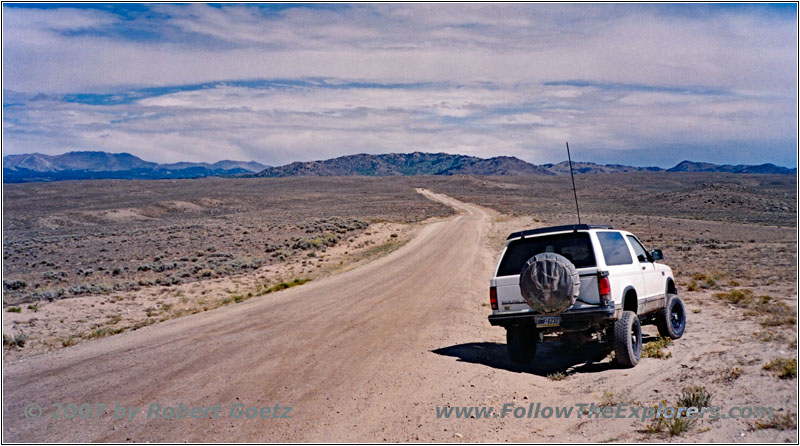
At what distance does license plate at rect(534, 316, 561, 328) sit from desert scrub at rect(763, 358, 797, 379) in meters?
2.62

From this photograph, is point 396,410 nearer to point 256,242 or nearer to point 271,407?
point 271,407

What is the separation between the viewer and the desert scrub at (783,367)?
707 cm

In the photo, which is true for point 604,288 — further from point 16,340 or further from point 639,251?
point 16,340

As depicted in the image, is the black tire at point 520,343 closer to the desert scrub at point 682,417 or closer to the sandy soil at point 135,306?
the desert scrub at point 682,417

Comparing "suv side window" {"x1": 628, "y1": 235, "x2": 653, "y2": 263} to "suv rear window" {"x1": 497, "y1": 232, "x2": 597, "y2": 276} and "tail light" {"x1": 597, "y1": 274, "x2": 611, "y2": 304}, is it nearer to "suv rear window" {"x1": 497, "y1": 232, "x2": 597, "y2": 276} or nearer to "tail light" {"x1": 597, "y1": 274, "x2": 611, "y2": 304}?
"suv rear window" {"x1": 497, "y1": 232, "x2": 597, "y2": 276}

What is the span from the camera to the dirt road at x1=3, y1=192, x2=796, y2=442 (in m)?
6.70

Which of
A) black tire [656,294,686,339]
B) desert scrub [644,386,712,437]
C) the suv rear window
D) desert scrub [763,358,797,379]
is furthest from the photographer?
black tire [656,294,686,339]

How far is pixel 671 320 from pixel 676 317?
0.34 metres

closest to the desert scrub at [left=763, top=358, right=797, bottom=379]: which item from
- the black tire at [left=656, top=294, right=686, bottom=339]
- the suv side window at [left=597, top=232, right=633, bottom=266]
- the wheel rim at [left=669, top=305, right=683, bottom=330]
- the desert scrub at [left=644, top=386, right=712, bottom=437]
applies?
the desert scrub at [left=644, top=386, right=712, bottom=437]

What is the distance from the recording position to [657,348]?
992 cm

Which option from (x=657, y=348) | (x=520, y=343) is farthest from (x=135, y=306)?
(x=657, y=348)

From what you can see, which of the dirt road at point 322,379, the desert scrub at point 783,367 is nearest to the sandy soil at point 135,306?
the dirt road at point 322,379

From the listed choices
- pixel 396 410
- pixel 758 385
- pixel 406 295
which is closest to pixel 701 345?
pixel 758 385

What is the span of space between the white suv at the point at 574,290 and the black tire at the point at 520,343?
0.02 m
